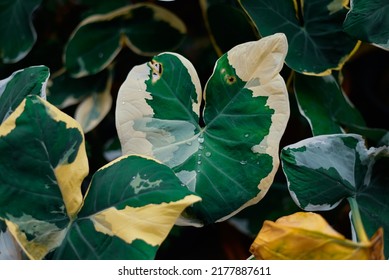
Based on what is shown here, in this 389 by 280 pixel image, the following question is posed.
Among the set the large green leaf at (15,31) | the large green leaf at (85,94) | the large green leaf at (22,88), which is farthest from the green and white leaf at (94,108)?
the large green leaf at (22,88)

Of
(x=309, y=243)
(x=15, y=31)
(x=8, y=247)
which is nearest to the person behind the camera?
(x=309, y=243)

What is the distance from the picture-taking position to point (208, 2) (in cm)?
95

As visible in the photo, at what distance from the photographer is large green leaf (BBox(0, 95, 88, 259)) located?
1.91 ft

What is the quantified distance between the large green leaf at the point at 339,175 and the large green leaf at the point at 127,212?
0.57ft

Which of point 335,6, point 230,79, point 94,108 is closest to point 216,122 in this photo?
point 230,79

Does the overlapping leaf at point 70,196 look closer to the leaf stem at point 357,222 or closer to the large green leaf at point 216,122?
the large green leaf at point 216,122

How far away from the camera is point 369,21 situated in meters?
0.69

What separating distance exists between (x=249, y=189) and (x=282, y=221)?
8 cm

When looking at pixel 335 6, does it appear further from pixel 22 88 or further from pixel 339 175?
pixel 22 88

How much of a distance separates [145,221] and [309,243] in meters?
0.17

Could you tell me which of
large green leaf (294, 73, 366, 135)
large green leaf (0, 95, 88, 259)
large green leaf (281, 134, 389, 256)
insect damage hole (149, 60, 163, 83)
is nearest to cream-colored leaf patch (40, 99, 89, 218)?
large green leaf (0, 95, 88, 259)

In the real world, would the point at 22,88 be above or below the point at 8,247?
above
